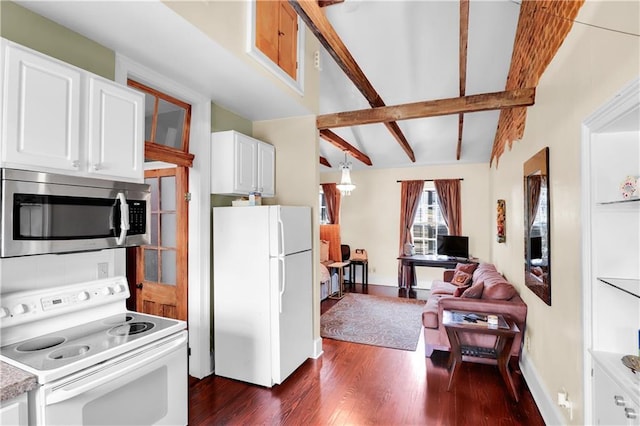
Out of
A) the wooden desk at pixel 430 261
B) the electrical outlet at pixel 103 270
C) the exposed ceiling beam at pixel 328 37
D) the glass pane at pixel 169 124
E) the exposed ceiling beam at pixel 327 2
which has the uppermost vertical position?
the exposed ceiling beam at pixel 327 2

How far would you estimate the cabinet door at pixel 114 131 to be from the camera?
1.76 meters

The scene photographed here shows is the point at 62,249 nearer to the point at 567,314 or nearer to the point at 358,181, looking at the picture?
the point at 567,314

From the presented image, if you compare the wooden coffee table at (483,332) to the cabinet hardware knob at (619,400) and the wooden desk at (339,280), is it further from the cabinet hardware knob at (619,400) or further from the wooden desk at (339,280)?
the wooden desk at (339,280)

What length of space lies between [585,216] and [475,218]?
517cm

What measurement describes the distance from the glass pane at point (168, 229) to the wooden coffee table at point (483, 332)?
269 cm

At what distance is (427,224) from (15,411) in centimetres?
692

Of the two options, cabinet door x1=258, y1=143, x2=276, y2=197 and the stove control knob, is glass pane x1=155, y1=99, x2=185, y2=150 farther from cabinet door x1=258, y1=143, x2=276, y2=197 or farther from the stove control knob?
the stove control knob

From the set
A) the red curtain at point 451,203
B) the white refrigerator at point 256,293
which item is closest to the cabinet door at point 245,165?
the white refrigerator at point 256,293

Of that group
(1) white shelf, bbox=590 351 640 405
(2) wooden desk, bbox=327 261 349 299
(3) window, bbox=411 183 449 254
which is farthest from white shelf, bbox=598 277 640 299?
(3) window, bbox=411 183 449 254

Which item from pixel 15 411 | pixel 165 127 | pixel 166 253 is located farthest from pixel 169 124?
pixel 15 411

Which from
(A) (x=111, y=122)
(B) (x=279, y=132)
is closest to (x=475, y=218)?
(B) (x=279, y=132)

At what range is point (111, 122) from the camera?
185 centimetres

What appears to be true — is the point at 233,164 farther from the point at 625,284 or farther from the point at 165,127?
the point at 625,284

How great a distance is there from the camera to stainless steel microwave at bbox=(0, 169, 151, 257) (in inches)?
55.9
